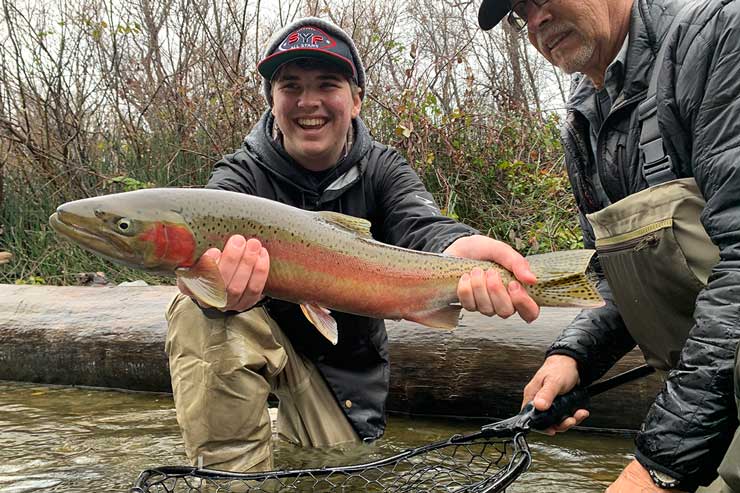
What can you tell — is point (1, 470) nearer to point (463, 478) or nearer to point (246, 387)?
point (246, 387)

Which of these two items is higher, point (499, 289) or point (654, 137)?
point (654, 137)

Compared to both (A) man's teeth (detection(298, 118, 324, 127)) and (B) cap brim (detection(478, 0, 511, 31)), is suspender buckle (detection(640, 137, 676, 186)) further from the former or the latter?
(A) man's teeth (detection(298, 118, 324, 127))

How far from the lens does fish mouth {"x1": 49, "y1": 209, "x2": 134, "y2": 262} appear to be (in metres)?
2.24

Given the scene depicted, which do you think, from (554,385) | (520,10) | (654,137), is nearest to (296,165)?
(520,10)

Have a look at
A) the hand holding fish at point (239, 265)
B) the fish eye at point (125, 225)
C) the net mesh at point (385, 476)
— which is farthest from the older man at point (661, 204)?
the fish eye at point (125, 225)

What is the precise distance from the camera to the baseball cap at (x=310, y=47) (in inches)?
128

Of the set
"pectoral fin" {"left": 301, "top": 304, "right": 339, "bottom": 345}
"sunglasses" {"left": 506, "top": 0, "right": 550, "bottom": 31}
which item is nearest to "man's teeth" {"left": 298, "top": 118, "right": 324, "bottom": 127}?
"sunglasses" {"left": 506, "top": 0, "right": 550, "bottom": 31}

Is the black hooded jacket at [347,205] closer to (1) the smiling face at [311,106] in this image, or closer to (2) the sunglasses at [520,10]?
(1) the smiling face at [311,106]

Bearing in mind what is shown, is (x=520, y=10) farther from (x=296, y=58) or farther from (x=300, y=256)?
(x=300, y=256)

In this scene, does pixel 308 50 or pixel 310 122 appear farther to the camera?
pixel 310 122

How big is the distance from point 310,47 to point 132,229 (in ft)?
4.43

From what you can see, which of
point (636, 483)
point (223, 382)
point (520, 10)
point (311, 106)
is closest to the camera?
point (636, 483)

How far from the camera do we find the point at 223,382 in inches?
115

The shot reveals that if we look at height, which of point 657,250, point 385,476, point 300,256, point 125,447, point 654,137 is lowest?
point 385,476
